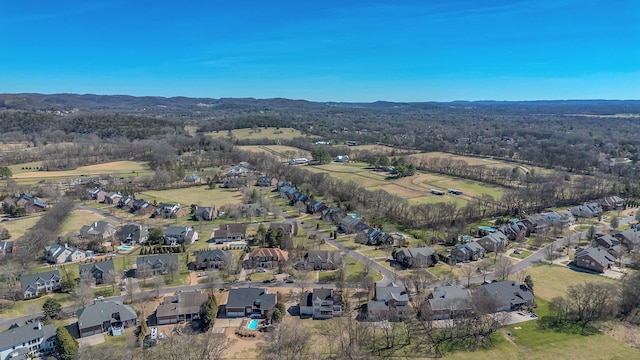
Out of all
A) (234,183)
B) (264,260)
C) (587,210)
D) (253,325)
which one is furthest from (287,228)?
(587,210)

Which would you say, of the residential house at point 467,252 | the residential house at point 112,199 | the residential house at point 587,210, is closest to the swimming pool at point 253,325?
the residential house at point 467,252

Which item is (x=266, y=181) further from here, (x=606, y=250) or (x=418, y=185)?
(x=606, y=250)

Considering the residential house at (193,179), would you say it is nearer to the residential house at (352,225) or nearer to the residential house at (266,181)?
the residential house at (266,181)

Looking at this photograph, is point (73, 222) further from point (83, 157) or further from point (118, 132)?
point (118, 132)

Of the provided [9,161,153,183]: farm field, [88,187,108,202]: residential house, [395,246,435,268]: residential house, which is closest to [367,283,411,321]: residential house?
[395,246,435,268]: residential house

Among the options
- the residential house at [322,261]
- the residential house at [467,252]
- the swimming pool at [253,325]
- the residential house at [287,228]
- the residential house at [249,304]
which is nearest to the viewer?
the swimming pool at [253,325]

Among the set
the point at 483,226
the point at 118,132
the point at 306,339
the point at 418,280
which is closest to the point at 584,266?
the point at 483,226
